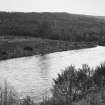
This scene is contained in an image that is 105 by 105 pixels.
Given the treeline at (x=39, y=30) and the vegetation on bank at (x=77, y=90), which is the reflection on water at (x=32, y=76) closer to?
the vegetation on bank at (x=77, y=90)

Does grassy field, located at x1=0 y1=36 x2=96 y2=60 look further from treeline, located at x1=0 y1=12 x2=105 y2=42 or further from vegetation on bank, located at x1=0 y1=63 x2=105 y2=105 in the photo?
vegetation on bank, located at x1=0 y1=63 x2=105 y2=105

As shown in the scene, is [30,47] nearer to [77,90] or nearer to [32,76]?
[32,76]

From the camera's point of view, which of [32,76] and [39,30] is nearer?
[32,76]

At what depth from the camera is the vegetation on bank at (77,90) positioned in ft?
54.9

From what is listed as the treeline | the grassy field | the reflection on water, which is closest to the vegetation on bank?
the reflection on water

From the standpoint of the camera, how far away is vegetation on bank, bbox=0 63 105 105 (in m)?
16.7

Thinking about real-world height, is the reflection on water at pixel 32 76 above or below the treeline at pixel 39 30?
below

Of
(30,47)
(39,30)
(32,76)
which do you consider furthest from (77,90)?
(39,30)

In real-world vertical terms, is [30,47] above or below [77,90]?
above

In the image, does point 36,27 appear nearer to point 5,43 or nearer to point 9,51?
point 5,43

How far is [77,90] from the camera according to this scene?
19844 mm

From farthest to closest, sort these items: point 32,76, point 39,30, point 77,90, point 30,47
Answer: point 39,30 < point 30,47 < point 32,76 < point 77,90

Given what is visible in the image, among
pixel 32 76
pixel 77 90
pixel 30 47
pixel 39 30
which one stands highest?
pixel 39 30

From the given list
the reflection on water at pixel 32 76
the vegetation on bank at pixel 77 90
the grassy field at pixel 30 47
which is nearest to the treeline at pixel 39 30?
the grassy field at pixel 30 47
